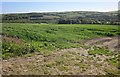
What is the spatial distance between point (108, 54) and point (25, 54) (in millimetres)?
10564

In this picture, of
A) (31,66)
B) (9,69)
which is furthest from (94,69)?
(9,69)

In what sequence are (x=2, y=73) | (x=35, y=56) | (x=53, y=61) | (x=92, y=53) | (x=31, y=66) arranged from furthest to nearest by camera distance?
1. (x=92, y=53)
2. (x=35, y=56)
3. (x=53, y=61)
4. (x=31, y=66)
5. (x=2, y=73)

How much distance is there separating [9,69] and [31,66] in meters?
2.13

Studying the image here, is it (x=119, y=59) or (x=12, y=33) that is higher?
(x=12, y=33)

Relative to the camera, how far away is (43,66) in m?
21.5

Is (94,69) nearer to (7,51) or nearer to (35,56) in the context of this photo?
(35,56)

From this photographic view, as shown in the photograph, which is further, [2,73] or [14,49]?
[14,49]

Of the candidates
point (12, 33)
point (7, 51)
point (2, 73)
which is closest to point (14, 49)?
point (7, 51)

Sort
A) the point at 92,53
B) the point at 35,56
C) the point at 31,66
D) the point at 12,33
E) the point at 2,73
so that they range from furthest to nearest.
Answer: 1. the point at 12,33
2. the point at 92,53
3. the point at 35,56
4. the point at 31,66
5. the point at 2,73

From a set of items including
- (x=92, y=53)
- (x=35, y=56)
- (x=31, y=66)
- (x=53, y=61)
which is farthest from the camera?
(x=92, y=53)

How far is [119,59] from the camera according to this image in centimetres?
2611

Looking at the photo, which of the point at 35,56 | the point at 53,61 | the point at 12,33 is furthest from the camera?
the point at 12,33

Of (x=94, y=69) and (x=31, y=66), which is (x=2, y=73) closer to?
(x=31, y=66)

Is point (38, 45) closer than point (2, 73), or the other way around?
point (2, 73)
